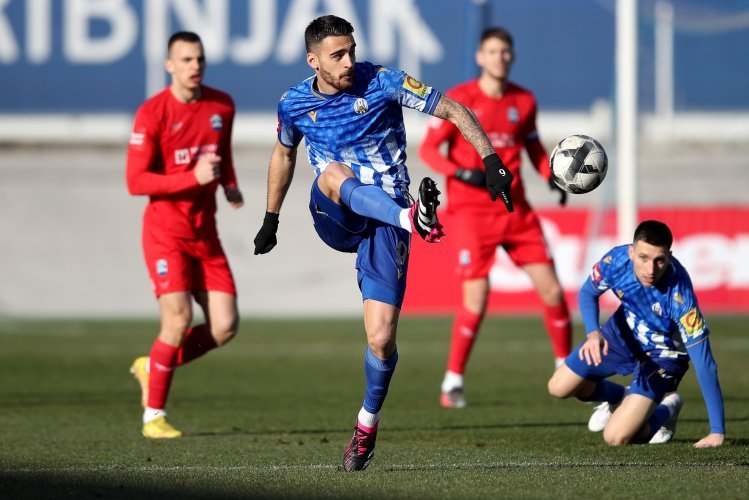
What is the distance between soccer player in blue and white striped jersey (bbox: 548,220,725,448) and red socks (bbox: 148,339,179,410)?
243cm

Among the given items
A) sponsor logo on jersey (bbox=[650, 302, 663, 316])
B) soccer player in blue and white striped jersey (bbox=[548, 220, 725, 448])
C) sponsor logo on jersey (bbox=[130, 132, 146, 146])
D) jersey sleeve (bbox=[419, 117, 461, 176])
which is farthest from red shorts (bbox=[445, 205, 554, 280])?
sponsor logo on jersey (bbox=[130, 132, 146, 146])

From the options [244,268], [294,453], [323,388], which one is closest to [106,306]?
[244,268]

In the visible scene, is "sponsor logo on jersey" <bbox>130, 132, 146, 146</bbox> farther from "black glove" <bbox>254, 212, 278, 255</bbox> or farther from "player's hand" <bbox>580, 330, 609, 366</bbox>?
"player's hand" <bbox>580, 330, 609, 366</bbox>

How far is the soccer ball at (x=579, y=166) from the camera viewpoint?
6590 mm

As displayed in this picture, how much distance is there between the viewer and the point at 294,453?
6.84 metres

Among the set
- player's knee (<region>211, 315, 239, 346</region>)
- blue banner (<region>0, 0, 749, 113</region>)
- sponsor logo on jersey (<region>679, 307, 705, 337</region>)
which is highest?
blue banner (<region>0, 0, 749, 113</region>)

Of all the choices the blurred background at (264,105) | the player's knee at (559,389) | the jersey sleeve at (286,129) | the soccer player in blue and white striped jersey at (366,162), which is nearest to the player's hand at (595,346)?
the player's knee at (559,389)

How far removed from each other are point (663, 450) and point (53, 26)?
1827 centimetres

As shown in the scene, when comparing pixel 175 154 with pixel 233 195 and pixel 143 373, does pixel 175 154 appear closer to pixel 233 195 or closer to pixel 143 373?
pixel 233 195

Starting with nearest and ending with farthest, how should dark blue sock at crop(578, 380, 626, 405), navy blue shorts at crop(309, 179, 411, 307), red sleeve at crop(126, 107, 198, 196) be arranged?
navy blue shorts at crop(309, 179, 411, 307) → dark blue sock at crop(578, 380, 626, 405) → red sleeve at crop(126, 107, 198, 196)

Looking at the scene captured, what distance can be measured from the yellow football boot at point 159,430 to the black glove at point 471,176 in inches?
115

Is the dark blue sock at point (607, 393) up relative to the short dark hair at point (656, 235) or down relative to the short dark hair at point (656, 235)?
down

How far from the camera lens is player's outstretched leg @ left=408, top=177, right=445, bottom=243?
220 inches

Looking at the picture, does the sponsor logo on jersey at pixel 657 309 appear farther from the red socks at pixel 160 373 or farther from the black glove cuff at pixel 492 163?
the red socks at pixel 160 373
